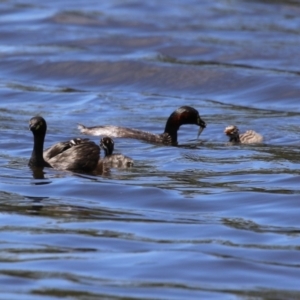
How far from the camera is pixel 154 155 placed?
16.0 meters

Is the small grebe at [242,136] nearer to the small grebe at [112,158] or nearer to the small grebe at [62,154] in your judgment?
the small grebe at [112,158]

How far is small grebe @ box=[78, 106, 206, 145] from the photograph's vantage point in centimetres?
1708

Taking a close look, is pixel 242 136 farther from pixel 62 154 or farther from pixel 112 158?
pixel 62 154

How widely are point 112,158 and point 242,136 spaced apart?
2808mm

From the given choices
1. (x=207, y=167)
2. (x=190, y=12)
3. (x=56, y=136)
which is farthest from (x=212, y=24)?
(x=207, y=167)

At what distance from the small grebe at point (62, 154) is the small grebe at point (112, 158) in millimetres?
127

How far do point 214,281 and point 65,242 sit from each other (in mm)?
1660

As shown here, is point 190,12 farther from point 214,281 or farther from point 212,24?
point 214,281

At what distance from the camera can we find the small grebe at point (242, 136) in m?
16.7

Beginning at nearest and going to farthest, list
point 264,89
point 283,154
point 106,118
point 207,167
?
point 207,167 < point 283,154 < point 106,118 < point 264,89

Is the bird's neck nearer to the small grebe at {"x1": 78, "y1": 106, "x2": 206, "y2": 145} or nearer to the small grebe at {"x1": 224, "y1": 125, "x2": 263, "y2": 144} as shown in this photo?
the small grebe at {"x1": 78, "y1": 106, "x2": 206, "y2": 145}

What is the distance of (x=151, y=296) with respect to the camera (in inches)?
338

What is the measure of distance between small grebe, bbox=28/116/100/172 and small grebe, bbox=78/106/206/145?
208 cm

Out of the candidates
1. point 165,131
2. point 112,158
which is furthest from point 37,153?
point 165,131
